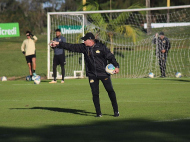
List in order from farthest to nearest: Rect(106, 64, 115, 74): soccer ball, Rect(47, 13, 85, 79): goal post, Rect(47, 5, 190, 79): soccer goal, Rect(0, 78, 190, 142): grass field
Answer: Rect(47, 5, 190, 79): soccer goal
Rect(47, 13, 85, 79): goal post
Rect(106, 64, 115, 74): soccer ball
Rect(0, 78, 190, 142): grass field

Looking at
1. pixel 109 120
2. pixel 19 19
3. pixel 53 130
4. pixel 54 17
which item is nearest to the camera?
pixel 53 130

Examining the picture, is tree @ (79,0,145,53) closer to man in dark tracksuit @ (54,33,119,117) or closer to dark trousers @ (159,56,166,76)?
dark trousers @ (159,56,166,76)

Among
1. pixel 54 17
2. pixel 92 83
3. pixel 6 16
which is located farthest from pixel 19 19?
pixel 92 83

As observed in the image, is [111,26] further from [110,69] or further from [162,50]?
[110,69]

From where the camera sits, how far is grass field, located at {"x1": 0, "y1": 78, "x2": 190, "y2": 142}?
27.0ft

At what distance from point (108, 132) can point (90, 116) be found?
2.27m

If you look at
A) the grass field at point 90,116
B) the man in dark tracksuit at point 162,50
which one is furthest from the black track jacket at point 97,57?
the man in dark tracksuit at point 162,50

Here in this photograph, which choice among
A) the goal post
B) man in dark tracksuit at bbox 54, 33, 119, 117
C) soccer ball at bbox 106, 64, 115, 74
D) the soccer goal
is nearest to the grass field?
man in dark tracksuit at bbox 54, 33, 119, 117

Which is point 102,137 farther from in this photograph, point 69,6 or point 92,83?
point 69,6

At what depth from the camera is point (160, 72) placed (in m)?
25.8

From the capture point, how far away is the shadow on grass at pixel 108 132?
793 centimetres

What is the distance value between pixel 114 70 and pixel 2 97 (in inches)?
251

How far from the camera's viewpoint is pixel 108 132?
8.55 metres

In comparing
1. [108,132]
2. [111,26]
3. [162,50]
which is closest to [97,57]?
[108,132]
